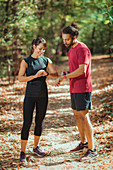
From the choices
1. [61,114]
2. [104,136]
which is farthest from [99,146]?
[61,114]

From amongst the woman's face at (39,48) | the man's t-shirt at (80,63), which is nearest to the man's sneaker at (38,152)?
the man's t-shirt at (80,63)

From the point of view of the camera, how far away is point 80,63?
4.16 metres

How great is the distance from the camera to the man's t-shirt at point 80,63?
4156 mm

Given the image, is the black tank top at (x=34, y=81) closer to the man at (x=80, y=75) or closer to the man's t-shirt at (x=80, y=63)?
the man at (x=80, y=75)

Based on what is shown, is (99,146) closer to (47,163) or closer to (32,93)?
(47,163)

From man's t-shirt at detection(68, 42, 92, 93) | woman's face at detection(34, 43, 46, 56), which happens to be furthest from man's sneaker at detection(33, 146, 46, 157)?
A: woman's face at detection(34, 43, 46, 56)

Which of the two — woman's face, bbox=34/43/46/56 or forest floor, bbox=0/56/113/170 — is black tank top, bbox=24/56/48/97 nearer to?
woman's face, bbox=34/43/46/56

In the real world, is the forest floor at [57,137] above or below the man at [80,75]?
below

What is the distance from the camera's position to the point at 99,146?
16.5ft

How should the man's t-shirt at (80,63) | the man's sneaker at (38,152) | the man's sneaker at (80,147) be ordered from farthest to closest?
the man's sneaker at (80,147) → the man's sneaker at (38,152) → the man's t-shirt at (80,63)

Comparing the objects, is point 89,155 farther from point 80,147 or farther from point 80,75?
point 80,75

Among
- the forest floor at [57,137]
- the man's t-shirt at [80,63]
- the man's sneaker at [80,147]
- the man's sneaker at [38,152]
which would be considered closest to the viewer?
the man's t-shirt at [80,63]

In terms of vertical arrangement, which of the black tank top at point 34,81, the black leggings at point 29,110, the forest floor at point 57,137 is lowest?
the forest floor at point 57,137

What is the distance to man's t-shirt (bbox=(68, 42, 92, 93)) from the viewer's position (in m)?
4.16
